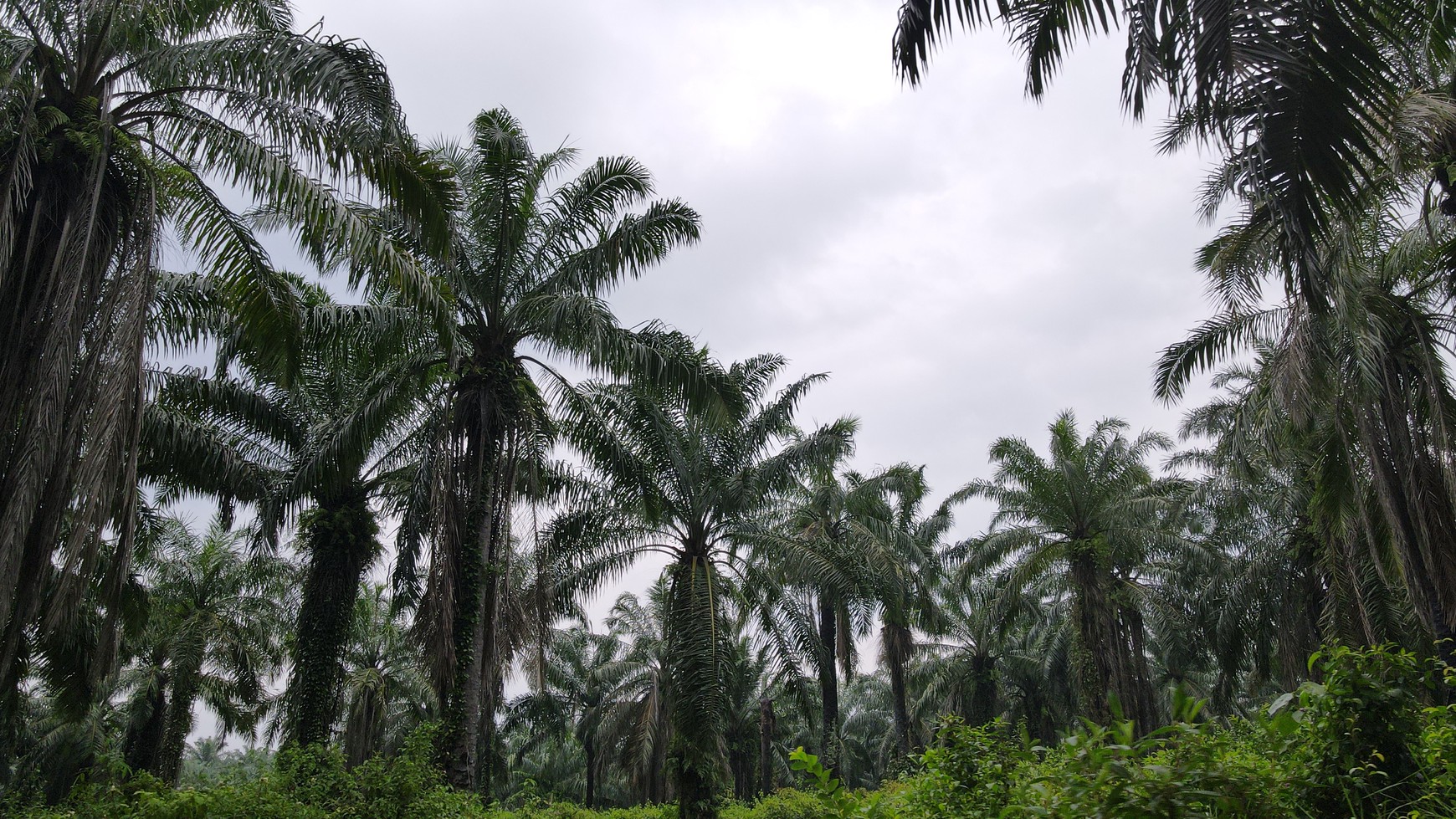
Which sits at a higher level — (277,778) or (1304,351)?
(1304,351)

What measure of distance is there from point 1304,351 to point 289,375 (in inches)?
487

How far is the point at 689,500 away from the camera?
1803cm

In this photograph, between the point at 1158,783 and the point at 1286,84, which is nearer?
the point at 1158,783

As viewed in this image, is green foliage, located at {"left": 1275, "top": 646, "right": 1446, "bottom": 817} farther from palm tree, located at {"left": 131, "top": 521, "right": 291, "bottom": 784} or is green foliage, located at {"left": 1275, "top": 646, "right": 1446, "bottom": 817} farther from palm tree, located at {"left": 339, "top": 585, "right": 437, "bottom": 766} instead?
palm tree, located at {"left": 131, "top": 521, "right": 291, "bottom": 784}

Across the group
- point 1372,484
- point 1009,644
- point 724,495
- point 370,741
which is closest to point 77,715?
point 724,495

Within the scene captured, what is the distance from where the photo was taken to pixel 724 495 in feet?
58.9

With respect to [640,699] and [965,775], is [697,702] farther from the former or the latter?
[640,699]

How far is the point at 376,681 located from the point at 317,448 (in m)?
15.0

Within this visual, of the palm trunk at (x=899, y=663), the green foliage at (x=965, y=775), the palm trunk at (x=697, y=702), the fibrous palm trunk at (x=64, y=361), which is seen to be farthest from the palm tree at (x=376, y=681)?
the green foliage at (x=965, y=775)

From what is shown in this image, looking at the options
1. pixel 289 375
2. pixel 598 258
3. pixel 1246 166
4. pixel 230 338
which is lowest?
pixel 1246 166

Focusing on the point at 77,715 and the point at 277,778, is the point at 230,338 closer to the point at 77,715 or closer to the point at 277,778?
the point at 277,778

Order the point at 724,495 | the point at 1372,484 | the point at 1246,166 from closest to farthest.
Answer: the point at 1246,166 < the point at 1372,484 < the point at 724,495

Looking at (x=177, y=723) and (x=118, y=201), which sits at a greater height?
(x=118, y=201)

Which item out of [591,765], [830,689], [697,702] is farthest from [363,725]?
[591,765]
